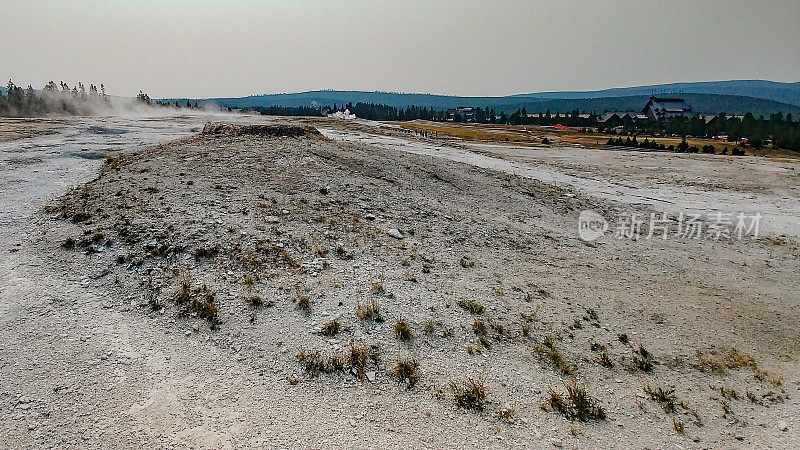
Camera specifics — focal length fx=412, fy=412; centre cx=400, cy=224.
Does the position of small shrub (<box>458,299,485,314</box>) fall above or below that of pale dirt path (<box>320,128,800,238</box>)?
below

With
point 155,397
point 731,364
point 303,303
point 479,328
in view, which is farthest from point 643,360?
point 155,397

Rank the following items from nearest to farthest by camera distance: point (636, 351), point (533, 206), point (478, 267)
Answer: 1. point (636, 351)
2. point (478, 267)
3. point (533, 206)

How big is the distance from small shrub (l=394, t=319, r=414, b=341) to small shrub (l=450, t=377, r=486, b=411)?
1.61 m

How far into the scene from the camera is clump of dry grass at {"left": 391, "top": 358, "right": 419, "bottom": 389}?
25.4 feet

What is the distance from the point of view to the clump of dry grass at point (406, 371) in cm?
773

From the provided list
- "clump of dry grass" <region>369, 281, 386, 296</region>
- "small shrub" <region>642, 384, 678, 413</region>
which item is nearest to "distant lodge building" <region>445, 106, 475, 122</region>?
"clump of dry grass" <region>369, 281, 386, 296</region>

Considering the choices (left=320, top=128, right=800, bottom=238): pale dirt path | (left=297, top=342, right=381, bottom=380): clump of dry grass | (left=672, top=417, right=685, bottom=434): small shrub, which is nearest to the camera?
(left=672, top=417, right=685, bottom=434): small shrub

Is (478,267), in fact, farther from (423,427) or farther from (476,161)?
(476,161)

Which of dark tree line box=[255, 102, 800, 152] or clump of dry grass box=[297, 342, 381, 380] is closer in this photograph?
clump of dry grass box=[297, 342, 381, 380]

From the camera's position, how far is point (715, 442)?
274 inches

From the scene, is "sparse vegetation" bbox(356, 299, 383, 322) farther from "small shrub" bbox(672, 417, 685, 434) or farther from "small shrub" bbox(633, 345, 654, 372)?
"small shrub" bbox(672, 417, 685, 434)

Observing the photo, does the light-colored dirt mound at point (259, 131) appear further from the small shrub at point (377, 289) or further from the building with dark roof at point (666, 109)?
the building with dark roof at point (666, 109)

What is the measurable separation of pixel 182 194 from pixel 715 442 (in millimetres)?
16430

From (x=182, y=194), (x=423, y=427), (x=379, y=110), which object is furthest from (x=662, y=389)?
(x=379, y=110)
